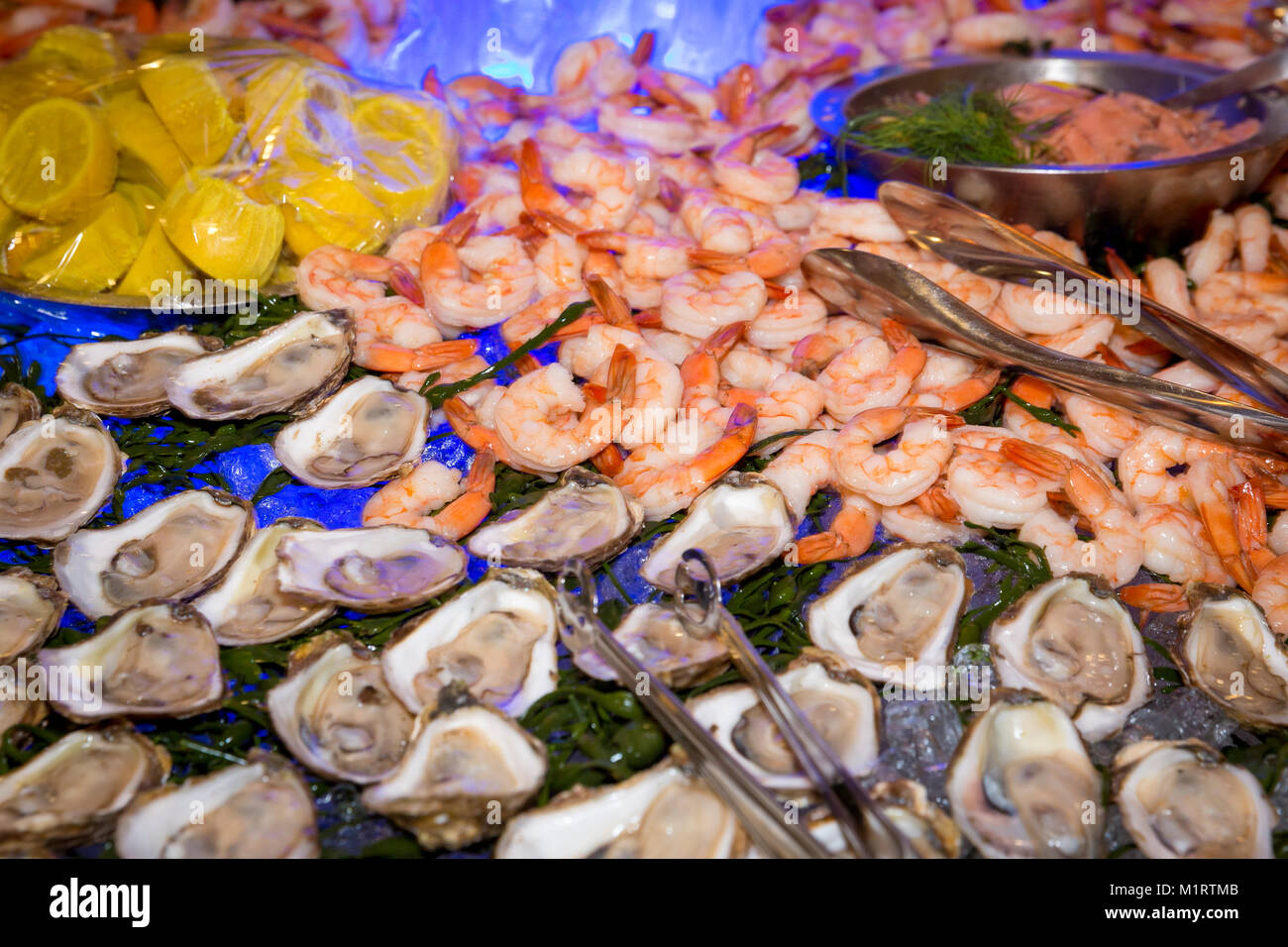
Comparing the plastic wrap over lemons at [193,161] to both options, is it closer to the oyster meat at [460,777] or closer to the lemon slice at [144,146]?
the lemon slice at [144,146]

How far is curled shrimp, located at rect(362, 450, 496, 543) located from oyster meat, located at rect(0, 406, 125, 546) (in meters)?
0.57

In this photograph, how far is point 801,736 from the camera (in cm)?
132

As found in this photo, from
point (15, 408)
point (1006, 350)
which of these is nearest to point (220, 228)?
point (15, 408)

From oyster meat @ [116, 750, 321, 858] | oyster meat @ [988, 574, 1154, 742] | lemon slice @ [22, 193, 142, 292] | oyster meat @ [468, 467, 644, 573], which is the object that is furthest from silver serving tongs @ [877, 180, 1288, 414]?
lemon slice @ [22, 193, 142, 292]

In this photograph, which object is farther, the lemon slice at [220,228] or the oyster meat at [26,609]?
the lemon slice at [220,228]

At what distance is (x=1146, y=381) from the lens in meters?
1.90

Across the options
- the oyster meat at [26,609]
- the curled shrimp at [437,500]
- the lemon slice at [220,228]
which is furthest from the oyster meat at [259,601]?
the lemon slice at [220,228]

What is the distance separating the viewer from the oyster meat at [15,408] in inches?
77.2

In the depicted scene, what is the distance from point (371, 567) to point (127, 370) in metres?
0.92

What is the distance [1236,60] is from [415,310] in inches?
144

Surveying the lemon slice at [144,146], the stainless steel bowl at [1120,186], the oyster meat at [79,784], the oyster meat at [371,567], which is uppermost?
the stainless steel bowl at [1120,186]

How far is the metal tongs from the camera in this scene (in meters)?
1.20

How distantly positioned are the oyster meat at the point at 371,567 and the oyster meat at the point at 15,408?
2.84 ft

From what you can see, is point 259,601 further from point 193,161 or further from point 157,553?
point 193,161
